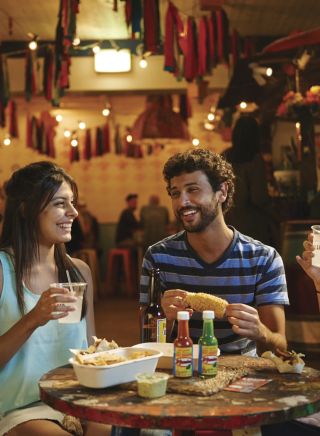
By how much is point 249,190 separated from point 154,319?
144 inches

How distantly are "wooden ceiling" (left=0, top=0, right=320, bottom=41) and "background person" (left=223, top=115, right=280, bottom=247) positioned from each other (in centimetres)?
251

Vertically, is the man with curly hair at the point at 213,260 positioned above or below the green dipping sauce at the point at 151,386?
above

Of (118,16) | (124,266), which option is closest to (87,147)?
(124,266)

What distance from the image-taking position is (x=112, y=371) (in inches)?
78.6

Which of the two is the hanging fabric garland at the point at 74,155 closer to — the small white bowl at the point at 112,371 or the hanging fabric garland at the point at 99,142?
the hanging fabric garland at the point at 99,142

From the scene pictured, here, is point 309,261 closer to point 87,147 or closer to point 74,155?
point 87,147

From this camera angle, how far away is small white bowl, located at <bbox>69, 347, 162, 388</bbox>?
198 cm

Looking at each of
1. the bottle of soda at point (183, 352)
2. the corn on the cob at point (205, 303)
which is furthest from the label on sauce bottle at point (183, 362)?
the corn on the cob at point (205, 303)

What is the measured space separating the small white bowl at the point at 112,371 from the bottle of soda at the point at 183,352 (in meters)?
0.07

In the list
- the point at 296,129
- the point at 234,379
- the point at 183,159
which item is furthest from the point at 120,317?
the point at 234,379

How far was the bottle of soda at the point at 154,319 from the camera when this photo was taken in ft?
8.30

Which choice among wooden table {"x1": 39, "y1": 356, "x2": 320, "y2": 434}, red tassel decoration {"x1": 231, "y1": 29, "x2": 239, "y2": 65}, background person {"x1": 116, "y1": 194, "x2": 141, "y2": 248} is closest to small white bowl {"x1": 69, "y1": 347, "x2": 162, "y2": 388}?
wooden table {"x1": 39, "y1": 356, "x2": 320, "y2": 434}

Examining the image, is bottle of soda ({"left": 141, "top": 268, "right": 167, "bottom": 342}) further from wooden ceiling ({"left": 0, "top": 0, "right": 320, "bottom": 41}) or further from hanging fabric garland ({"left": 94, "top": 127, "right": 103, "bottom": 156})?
hanging fabric garland ({"left": 94, "top": 127, "right": 103, "bottom": 156})

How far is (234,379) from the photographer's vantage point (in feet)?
7.04
